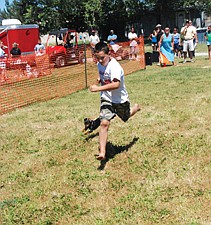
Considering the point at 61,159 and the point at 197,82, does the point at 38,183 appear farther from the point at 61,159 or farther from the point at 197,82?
the point at 197,82

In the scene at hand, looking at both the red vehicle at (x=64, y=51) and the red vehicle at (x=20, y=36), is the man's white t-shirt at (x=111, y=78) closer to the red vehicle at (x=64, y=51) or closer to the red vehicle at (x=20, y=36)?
the red vehicle at (x=64, y=51)

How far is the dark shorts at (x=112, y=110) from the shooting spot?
5109 mm

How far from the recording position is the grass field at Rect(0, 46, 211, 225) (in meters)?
3.90

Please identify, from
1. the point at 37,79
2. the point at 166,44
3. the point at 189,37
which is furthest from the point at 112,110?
the point at 189,37

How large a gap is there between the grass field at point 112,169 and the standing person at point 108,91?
1.70 ft

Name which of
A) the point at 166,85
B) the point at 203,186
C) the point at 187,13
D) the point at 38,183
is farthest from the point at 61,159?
the point at 187,13

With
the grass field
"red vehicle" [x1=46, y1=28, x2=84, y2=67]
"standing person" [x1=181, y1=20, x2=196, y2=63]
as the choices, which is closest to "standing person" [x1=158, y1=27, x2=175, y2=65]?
"standing person" [x1=181, y1=20, x2=196, y2=63]

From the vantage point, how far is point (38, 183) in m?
4.80

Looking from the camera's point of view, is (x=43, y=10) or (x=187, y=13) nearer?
(x=43, y=10)

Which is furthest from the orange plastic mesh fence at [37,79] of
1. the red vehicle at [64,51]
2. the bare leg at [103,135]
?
the bare leg at [103,135]

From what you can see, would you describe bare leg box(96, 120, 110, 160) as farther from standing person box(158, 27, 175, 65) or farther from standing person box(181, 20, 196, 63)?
standing person box(181, 20, 196, 63)

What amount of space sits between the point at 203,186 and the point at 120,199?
93cm

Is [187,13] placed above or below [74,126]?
above

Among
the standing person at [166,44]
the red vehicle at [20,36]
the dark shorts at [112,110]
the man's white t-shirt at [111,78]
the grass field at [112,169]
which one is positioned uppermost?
the red vehicle at [20,36]
